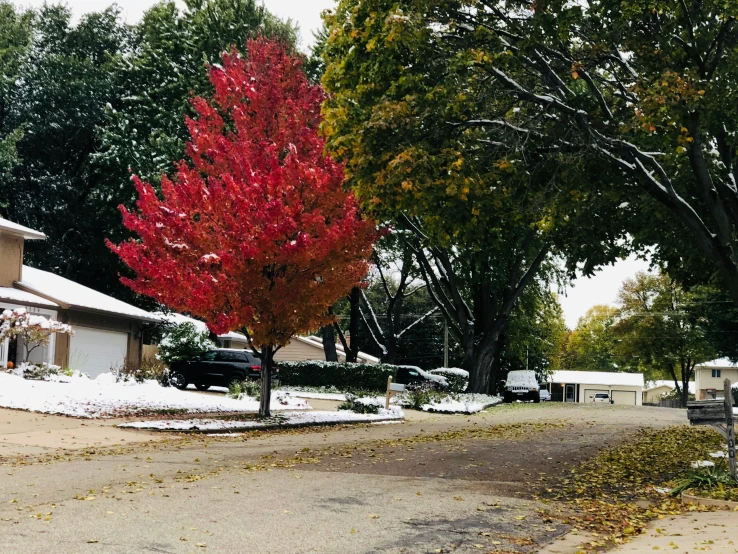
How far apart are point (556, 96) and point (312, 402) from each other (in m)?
18.6

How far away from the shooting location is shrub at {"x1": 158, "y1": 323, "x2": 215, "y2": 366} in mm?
36906

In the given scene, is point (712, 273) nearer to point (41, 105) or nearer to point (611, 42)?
point (611, 42)

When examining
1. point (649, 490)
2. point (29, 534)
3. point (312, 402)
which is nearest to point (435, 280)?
point (312, 402)

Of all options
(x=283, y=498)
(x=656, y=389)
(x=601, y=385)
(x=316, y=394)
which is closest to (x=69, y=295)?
(x=316, y=394)

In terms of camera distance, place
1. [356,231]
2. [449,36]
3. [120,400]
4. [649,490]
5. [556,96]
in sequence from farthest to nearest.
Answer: [120,400] < [356,231] < [556,96] < [449,36] < [649,490]

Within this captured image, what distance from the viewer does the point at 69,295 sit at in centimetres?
3419

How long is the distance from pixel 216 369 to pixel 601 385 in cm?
7656

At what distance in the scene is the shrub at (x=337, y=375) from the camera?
129 ft

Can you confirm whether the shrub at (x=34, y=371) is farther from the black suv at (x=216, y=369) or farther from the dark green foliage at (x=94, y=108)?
the dark green foliage at (x=94, y=108)

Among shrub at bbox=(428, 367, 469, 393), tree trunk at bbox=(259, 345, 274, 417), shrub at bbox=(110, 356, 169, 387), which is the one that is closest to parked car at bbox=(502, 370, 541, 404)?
shrub at bbox=(428, 367, 469, 393)

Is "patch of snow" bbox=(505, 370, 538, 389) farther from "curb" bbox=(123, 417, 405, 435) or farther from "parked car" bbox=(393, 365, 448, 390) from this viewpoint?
"curb" bbox=(123, 417, 405, 435)

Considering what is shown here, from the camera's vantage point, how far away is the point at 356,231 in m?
21.2

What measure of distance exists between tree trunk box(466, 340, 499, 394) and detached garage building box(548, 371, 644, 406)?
204 ft

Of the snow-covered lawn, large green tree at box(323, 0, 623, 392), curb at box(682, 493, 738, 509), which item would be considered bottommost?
curb at box(682, 493, 738, 509)
